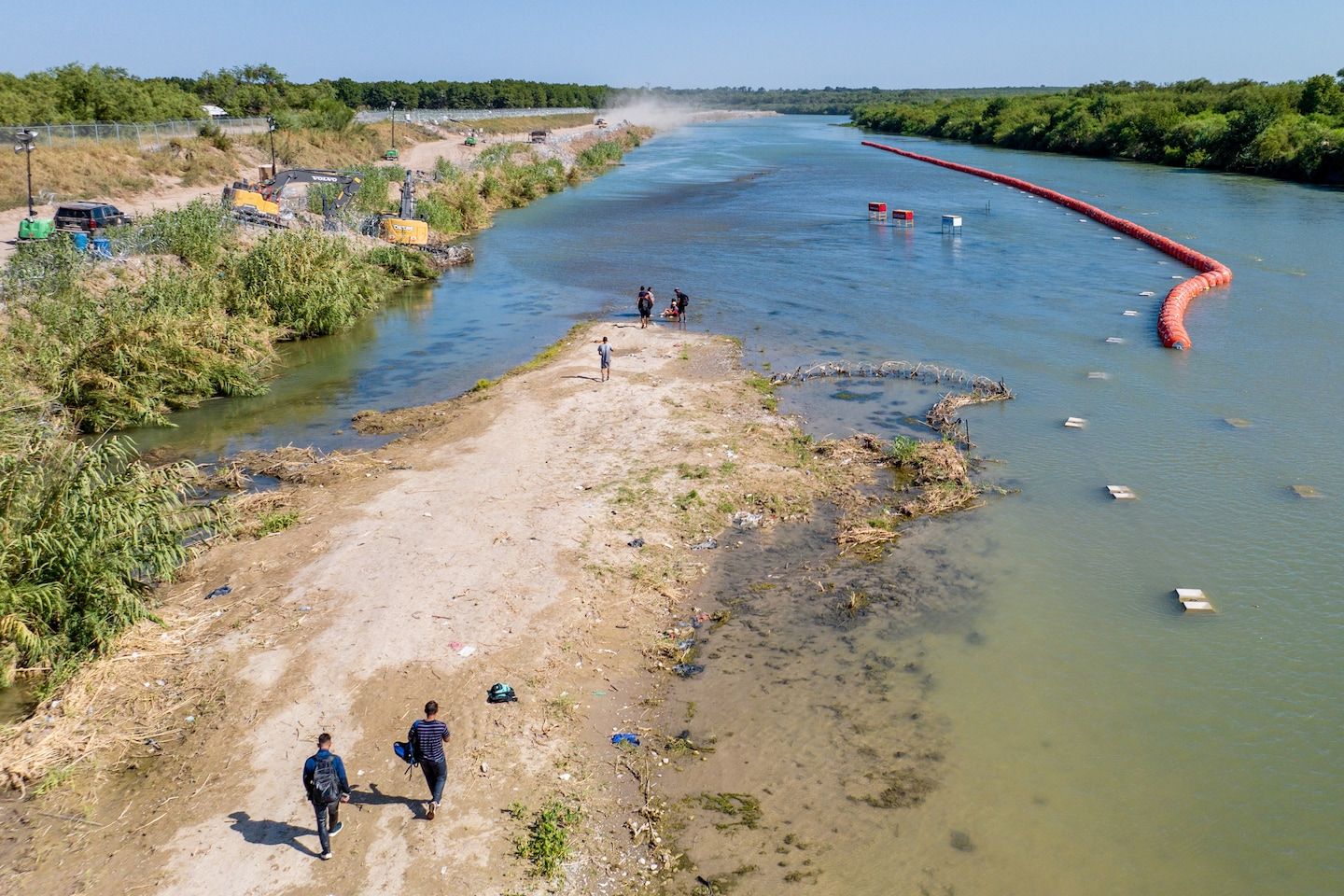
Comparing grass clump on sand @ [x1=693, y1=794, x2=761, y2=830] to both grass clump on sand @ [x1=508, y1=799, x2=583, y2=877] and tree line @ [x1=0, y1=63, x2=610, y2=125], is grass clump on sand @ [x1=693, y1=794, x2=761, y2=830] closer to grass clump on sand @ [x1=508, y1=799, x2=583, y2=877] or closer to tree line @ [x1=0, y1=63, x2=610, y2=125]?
grass clump on sand @ [x1=508, y1=799, x2=583, y2=877]

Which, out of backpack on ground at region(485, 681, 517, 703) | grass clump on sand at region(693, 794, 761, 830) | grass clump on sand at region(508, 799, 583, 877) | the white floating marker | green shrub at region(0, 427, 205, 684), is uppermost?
green shrub at region(0, 427, 205, 684)

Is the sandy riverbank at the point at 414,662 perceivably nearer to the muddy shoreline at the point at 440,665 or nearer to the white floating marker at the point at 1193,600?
the muddy shoreline at the point at 440,665

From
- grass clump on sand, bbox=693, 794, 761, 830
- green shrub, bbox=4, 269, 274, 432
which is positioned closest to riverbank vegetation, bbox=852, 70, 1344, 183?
green shrub, bbox=4, 269, 274, 432

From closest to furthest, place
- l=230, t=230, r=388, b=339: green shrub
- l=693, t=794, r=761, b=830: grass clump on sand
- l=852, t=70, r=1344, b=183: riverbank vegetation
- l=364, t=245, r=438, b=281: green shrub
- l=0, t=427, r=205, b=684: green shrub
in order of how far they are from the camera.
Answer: l=693, t=794, r=761, b=830: grass clump on sand, l=0, t=427, r=205, b=684: green shrub, l=230, t=230, r=388, b=339: green shrub, l=364, t=245, r=438, b=281: green shrub, l=852, t=70, r=1344, b=183: riverbank vegetation

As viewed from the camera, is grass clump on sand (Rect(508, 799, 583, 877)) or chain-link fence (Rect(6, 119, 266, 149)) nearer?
grass clump on sand (Rect(508, 799, 583, 877))

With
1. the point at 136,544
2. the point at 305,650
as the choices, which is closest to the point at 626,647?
the point at 305,650

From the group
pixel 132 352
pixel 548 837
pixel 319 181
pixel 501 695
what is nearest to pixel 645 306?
pixel 132 352
